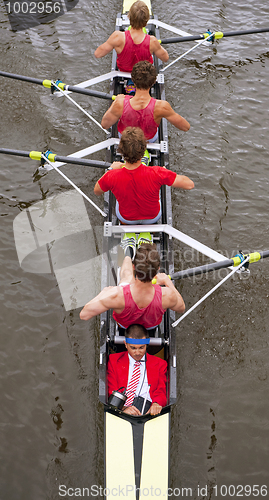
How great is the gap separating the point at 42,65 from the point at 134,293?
6141 mm

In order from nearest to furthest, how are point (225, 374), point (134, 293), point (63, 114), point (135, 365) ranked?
point (134, 293) < point (135, 365) < point (225, 374) < point (63, 114)

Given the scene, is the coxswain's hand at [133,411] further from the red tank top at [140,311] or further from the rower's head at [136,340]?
the red tank top at [140,311]

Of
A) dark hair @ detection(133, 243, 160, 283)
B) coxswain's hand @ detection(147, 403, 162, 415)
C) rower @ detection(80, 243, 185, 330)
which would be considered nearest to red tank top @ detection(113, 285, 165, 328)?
rower @ detection(80, 243, 185, 330)

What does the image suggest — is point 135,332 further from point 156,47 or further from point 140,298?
point 156,47

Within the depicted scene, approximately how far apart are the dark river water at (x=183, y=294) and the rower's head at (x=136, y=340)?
103 centimetres

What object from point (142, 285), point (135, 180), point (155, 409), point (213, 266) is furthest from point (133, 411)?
point (135, 180)

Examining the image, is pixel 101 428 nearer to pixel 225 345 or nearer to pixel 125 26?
pixel 225 345

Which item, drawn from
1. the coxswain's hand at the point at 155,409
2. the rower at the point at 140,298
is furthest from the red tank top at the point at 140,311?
the coxswain's hand at the point at 155,409

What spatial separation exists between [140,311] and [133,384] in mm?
660

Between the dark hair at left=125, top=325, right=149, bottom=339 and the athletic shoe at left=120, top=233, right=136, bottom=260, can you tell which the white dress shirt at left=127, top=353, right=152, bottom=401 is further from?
the athletic shoe at left=120, top=233, right=136, bottom=260

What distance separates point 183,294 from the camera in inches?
188

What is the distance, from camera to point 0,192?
5617 mm

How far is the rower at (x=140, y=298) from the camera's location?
2986 millimetres

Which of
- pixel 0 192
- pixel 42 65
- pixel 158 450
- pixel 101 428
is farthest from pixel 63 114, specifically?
pixel 158 450
